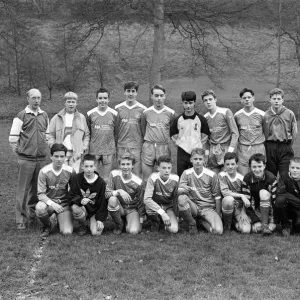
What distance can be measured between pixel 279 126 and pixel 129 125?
7.39ft

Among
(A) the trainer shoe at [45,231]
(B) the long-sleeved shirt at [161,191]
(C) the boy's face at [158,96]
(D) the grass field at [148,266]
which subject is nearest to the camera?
(D) the grass field at [148,266]

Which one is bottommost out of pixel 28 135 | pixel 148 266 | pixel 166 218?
pixel 148 266

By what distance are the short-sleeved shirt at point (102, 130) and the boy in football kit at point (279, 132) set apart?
2312mm

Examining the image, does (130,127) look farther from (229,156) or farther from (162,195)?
(229,156)

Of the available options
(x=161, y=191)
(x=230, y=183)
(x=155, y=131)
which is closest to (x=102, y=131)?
(x=155, y=131)

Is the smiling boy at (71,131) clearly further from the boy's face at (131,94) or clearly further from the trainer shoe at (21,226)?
the trainer shoe at (21,226)

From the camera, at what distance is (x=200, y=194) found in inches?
283

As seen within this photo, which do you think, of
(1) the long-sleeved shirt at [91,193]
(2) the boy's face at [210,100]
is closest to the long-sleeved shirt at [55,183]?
(1) the long-sleeved shirt at [91,193]

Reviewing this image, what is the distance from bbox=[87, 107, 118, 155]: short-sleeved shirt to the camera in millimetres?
7598

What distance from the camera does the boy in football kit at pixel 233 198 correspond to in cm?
688

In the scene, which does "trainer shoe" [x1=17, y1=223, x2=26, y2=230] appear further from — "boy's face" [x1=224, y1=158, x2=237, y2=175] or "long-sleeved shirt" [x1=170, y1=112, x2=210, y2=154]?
"boy's face" [x1=224, y1=158, x2=237, y2=175]

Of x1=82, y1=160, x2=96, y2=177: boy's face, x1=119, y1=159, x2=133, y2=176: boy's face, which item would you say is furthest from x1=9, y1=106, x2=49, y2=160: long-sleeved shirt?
x1=119, y1=159, x2=133, y2=176: boy's face

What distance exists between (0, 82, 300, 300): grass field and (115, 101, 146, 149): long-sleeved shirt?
1.48 meters

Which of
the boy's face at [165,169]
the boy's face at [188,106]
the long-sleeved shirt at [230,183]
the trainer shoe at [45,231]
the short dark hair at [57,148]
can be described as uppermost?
the boy's face at [188,106]
